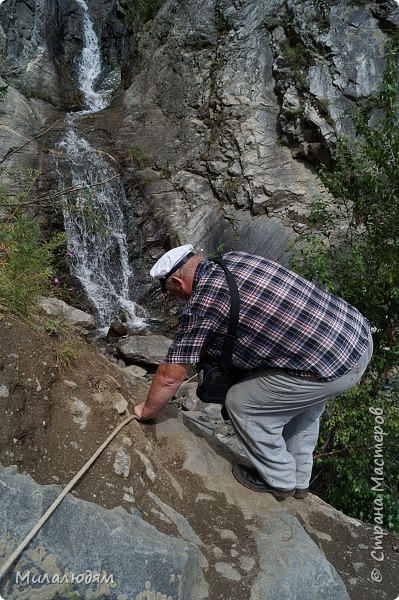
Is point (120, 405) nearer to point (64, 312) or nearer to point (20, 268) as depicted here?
point (20, 268)

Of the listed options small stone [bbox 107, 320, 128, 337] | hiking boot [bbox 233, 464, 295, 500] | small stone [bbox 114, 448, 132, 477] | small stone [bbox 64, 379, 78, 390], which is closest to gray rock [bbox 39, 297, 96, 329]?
small stone [bbox 64, 379, 78, 390]

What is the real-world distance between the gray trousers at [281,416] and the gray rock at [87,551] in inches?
34.0

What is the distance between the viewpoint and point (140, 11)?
14984 mm

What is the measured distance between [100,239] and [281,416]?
25.0ft

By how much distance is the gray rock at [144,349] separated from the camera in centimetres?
681

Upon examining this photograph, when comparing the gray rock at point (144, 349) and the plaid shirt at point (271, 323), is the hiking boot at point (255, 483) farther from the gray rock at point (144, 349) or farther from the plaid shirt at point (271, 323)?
the gray rock at point (144, 349)

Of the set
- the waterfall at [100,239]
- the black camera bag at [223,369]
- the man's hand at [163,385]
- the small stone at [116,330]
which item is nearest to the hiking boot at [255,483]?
the black camera bag at [223,369]

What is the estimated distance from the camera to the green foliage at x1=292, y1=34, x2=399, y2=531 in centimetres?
367

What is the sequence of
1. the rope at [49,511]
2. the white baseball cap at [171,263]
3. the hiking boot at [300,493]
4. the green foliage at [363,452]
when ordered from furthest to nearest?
1. the green foliage at [363,452]
2. the hiking boot at [300,493]
3. the white baseball cap at [171,263]
4. the rope at [49,511]

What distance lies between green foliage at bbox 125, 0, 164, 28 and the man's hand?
15870 mm

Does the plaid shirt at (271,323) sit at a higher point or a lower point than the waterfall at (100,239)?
higher

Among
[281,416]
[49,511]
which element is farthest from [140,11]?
[49,511]

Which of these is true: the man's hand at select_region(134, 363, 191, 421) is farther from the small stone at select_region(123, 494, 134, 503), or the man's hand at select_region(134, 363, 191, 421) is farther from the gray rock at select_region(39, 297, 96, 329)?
the gray rock at select_region(39, 297, 96, 329)

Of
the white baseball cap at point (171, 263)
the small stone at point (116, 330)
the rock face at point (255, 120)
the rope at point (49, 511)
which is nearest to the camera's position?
the rope at point (49, 511)
